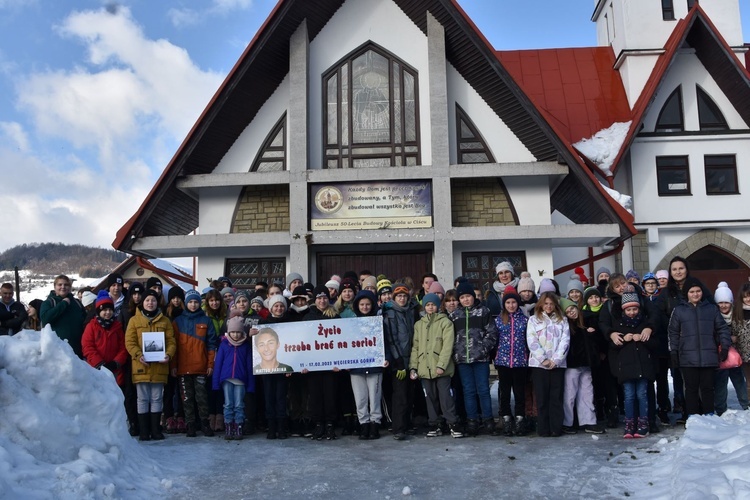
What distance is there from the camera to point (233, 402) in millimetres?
7539

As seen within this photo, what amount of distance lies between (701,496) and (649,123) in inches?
573

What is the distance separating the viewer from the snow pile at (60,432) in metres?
4.45

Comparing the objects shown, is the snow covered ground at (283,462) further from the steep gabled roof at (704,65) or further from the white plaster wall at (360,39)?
the steep gabled roof at (704,65)

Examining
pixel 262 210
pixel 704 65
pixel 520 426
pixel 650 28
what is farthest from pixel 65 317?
pixel 650 28

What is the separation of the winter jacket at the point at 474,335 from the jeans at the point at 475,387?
11cm

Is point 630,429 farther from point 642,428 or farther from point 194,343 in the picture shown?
point 194,343

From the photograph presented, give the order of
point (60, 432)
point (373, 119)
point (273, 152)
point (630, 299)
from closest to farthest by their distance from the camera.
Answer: point (60, 432) → point (630, 299) → point (373, 119) → point (273, 152)

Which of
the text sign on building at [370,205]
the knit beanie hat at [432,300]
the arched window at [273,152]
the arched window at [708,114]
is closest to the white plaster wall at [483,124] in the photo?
the text sign on building at [370,205]

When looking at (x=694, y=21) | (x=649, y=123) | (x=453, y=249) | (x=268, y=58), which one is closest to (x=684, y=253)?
(x=649, y=123)

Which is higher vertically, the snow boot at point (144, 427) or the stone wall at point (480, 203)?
the stone wall at point (480, 203)

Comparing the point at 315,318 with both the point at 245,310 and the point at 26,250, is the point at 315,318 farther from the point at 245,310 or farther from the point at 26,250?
the point at 26,250

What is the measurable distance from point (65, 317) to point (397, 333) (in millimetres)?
3901

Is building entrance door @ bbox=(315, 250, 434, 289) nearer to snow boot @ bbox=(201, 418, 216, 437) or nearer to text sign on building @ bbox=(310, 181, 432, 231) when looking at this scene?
text sign on building @ bbox=(310, 181, 432, 231)

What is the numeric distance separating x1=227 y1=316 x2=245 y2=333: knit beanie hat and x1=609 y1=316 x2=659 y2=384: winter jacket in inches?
162
